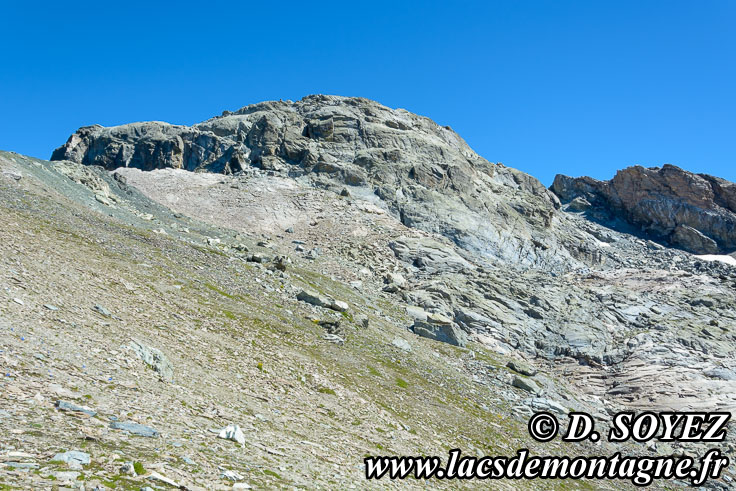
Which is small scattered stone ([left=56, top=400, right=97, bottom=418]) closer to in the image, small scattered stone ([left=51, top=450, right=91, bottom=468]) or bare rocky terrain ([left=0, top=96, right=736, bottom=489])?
bare rocky terrain ([left=0, top=96, right=736, bottom=489])

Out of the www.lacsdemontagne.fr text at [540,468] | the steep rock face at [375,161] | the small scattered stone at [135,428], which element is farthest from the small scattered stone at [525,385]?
the steep rock face at [375,161]

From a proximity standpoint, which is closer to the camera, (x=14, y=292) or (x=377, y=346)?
(x=14, y=292)

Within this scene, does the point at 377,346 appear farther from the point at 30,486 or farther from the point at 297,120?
the point at 297,120

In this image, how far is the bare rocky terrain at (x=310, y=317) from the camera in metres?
13.0

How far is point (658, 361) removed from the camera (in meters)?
45.8

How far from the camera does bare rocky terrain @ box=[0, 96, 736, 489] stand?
42.7 feet

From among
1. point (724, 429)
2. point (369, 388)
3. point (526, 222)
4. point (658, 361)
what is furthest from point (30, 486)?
point (526, 222)

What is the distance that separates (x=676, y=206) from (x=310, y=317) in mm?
133911

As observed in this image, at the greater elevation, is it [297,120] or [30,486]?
[297,120]

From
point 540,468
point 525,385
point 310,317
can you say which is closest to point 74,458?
point 540,468

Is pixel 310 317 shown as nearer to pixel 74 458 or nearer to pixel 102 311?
pixel 102 311

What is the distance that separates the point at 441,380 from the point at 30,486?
26.9 m

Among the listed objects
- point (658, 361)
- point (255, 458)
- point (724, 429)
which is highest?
point (658, 361)

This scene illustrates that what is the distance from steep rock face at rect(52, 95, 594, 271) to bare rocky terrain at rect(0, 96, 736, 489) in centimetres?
64
